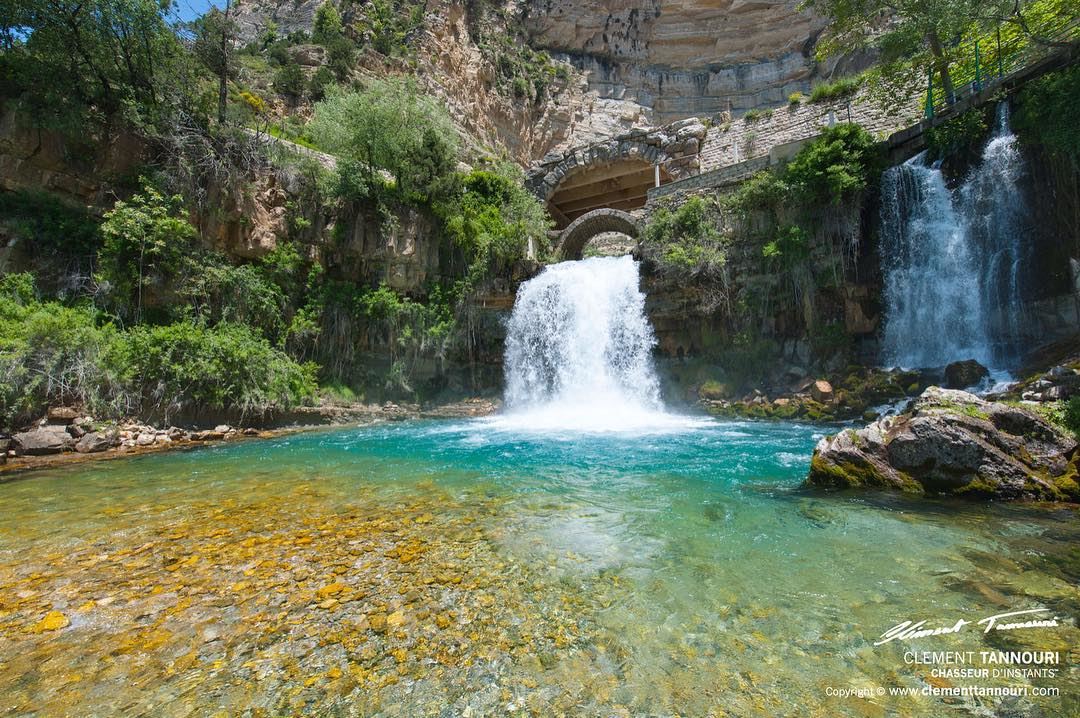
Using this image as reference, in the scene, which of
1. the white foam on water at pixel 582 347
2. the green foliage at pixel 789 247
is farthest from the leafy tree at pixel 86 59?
the green foliage at pixel 789 247

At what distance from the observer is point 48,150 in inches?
420

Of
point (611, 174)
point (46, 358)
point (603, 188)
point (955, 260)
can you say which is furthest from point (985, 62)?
point (46, 358)

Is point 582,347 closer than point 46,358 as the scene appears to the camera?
No

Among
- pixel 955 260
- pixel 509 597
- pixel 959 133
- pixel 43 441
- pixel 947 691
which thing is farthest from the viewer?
pixel 959 133

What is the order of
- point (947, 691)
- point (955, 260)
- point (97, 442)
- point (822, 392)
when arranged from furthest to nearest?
point (822, 392)
point (955, 260)
point (97, 442)
point (947, 691)

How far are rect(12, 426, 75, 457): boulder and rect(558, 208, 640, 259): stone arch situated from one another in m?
16.1

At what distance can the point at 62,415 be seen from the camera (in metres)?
8.74

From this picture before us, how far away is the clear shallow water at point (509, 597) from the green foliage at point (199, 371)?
5.52 m

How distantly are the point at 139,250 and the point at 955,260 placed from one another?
61.9 ft

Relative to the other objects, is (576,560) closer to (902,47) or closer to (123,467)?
(123,467)

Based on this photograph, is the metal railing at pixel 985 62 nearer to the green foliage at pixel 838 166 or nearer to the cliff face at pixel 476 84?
the green foliage at pixel 838 166

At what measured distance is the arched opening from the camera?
23016 mm

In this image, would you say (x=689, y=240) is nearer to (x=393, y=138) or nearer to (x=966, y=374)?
(x=966, y=374)

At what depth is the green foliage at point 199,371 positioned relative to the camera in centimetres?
1007
